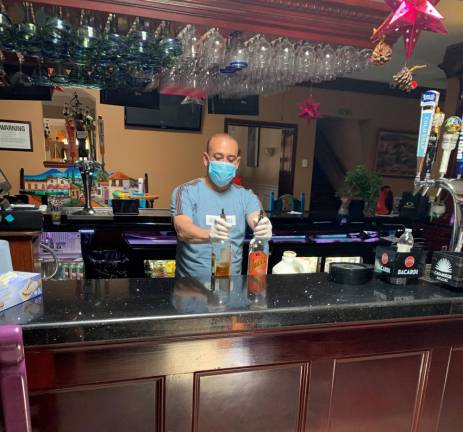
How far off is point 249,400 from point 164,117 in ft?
15.9

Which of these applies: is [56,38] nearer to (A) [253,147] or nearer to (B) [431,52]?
(B) [431,52]

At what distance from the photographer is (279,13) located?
2414 millimetres

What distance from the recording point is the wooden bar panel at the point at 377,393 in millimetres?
1198

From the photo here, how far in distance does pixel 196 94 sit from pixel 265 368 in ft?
10.9

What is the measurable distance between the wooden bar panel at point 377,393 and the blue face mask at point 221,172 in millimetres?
996

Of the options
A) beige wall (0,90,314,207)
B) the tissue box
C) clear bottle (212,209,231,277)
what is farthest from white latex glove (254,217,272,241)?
beige wall (0,90,314,207)

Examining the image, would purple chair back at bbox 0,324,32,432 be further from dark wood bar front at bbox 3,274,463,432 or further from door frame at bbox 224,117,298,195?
door frame at bbox 224,117,298,195

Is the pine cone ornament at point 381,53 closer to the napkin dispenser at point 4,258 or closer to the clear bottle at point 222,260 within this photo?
the clear bottle at point 222,260

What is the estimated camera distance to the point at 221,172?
180cm

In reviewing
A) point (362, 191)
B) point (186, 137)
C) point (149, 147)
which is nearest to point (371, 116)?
point (186, 137)

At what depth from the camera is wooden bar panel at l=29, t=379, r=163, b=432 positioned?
0.94 metres

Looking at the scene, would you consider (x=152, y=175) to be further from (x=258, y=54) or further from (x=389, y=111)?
(x=389, y=111)

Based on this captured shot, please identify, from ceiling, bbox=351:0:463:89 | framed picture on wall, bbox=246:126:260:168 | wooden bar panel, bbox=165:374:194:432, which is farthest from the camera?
framed picture on wall, bbox=246:126:260:168

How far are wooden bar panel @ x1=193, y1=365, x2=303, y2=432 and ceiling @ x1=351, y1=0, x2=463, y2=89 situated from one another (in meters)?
3.43
